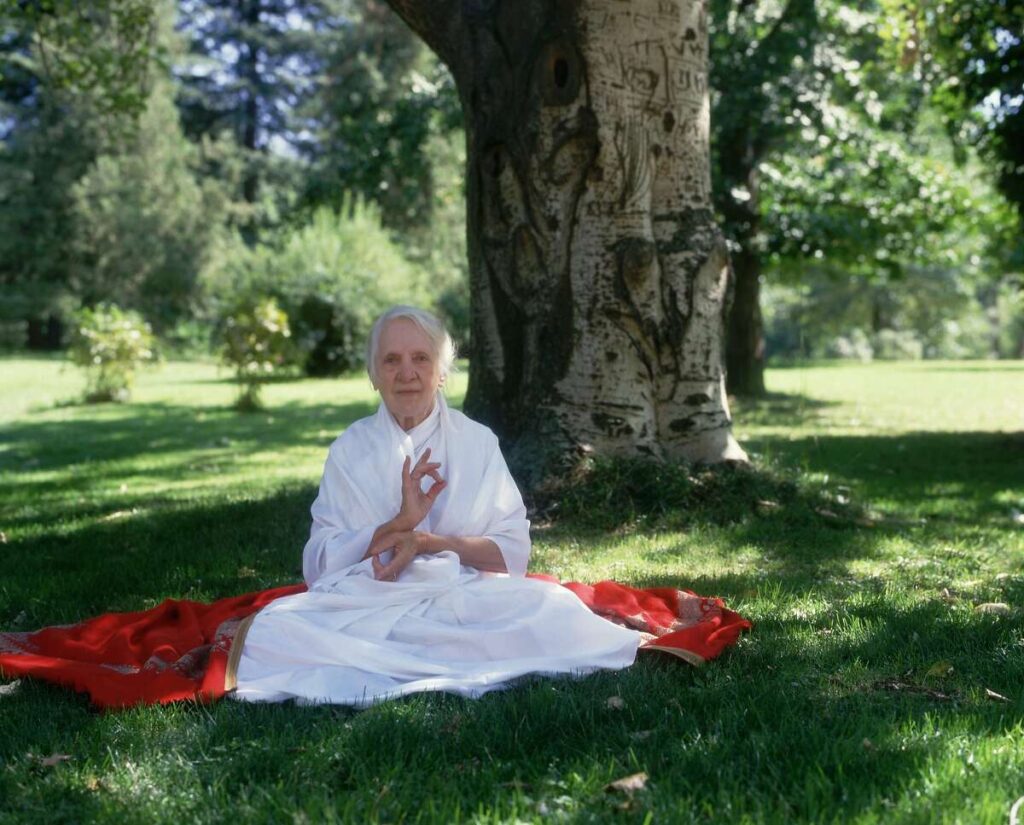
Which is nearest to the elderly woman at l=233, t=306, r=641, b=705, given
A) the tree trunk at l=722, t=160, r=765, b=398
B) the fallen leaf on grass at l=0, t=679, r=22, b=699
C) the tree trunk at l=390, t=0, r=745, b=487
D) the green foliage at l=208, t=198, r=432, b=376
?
the fallen leaf on grass at l=0, t=679, r=22, b=699

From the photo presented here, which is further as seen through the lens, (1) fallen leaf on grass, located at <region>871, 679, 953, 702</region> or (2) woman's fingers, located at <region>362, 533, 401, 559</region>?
(2) woman's fingers, located at <region>362, 533, 401, 559</region>

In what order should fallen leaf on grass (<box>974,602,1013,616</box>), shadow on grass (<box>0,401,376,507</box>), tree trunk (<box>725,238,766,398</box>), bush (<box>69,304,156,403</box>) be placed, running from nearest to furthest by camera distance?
fallen leaf on grass (<box>974,602,1013,616</box>) < shadow on grass (<box>0,401,376,507</box>) < tree trunk (<box>725,238,766,398</box>) < bush (<box>69,304,156,403</box>)

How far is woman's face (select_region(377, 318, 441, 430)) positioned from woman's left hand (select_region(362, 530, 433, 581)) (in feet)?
1.72

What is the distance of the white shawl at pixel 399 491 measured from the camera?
437 centimetres

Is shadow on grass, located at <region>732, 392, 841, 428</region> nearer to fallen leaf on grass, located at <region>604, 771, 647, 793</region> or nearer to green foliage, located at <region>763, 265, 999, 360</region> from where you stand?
fallen leaf on grass, located at <region>604, 771, 647, 793</region>

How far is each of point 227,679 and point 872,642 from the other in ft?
8.24

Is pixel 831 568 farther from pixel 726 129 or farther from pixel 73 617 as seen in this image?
pixel 726 129

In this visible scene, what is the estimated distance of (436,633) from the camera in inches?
163

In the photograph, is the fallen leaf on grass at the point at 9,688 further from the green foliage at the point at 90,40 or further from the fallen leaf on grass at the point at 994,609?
the green foliage at the point at 90,40

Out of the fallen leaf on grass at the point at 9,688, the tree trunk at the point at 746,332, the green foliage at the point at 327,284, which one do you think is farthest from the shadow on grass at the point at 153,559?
the green foliage at the point at 327,284

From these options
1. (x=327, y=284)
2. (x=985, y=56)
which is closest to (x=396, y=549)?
(x=985, y=56)

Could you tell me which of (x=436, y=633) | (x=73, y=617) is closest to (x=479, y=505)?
(x=436, y=633)

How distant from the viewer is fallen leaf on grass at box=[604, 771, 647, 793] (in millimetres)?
2996

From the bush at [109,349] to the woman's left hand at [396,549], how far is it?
14.6 metres
